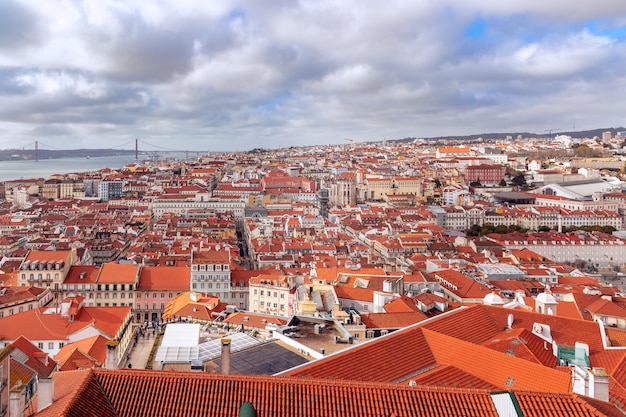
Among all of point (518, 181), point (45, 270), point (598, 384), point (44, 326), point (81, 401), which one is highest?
point (518, 181)

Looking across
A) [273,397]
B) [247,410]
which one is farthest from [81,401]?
[273,397]

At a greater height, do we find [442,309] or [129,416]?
[129,416]

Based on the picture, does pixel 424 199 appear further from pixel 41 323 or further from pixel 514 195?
pixel 41 323

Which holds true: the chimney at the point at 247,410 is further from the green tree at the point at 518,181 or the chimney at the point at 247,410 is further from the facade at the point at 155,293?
the green tree at the point at 518,181

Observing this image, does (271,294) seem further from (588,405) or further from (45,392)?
(588,405)

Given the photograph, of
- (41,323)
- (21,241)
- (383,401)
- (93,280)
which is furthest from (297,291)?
(21,241)

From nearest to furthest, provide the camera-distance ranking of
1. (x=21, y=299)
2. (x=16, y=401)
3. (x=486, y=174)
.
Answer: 1. (x=16, y=401)
2. (x=21, y=299)
3. (x=486, y=174)

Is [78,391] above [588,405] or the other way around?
above

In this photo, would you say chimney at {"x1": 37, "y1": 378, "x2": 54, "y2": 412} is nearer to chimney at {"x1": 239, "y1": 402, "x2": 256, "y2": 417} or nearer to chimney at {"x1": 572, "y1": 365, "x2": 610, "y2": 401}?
chimney at {"x1": 239, "y1": 402, "x2": 256, "y2": 417}

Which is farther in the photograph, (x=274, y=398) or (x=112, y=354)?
(x=112, y=354)

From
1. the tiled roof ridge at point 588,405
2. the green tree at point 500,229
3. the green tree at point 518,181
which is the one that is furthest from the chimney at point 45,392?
the green tree at point 518,181

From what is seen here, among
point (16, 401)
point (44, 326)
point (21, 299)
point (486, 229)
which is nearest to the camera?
point (16, 401)
